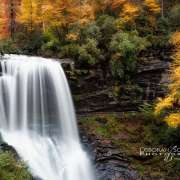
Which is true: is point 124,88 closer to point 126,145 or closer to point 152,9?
point 126,145

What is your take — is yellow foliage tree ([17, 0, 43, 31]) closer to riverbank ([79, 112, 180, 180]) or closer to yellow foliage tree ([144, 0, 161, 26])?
yellow foliage tree ([144, 0, 161, 26])

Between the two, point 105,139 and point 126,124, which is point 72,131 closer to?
point 105,139

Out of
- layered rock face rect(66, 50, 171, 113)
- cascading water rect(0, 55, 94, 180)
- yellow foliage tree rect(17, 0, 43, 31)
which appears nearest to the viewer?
cascading water rect(0, 55, 94, 180)

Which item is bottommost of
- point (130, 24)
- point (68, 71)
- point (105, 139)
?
point (105, 139)

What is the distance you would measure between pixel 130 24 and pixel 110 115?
629 cm

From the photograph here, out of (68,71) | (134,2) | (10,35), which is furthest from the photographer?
(10,35)

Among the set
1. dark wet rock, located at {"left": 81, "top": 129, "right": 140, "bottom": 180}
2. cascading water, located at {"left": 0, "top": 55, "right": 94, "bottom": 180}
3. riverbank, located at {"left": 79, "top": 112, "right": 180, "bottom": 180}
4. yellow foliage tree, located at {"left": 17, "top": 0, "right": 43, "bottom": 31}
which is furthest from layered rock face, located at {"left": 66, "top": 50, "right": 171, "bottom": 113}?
yellow foliage tree, located at {"left": 17, "top": 0, "right": 43, "bottom": 31}

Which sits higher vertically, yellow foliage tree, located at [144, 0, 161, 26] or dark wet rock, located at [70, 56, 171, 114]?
yellow foliage tree, located at [144, 0, 161, 26]

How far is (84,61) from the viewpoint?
20.5 m

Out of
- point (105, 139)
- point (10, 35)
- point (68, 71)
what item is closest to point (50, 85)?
point (68, 71)

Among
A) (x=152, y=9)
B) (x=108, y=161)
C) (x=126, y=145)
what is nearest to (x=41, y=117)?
(x=108, y=161)

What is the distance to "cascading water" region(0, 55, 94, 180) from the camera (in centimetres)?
1677

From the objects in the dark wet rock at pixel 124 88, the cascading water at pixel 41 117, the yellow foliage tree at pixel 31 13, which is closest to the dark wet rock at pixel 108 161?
the cascading water at pixel 41 117

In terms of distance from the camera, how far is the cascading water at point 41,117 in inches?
660
